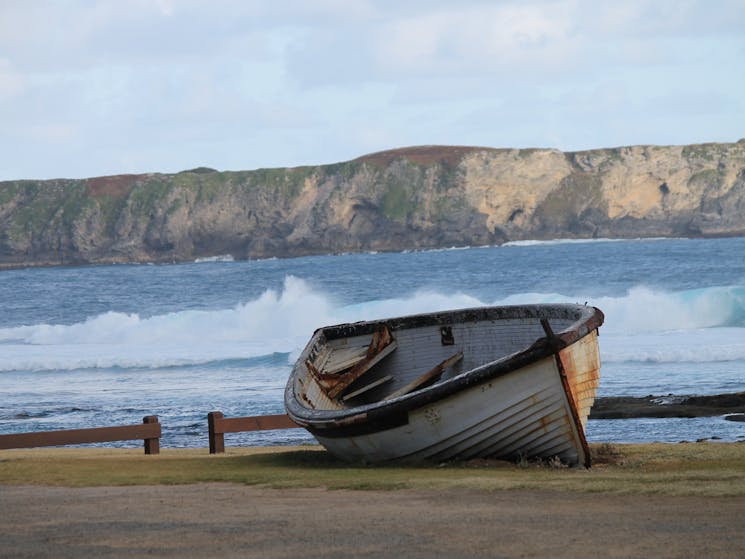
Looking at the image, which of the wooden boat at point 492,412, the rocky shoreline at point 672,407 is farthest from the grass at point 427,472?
the rocky shoreline at point 672,407

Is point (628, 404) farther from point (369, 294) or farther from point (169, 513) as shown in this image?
point (369, 294)

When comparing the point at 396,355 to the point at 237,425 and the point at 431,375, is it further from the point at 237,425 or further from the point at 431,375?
the point at 237,425

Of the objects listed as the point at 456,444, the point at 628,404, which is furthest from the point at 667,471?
the point at 628,404

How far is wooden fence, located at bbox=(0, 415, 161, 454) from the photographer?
14.0 meters

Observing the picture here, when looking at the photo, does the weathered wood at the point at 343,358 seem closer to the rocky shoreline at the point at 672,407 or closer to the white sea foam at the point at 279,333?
the rocky shoreline at the point at 672,407

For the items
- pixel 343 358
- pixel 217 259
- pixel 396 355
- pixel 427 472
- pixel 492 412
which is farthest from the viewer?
pixel 217 259

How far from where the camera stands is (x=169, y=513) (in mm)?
8961

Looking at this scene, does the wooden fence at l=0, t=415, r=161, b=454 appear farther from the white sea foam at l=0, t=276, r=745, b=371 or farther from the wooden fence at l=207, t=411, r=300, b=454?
the white sea foam at l=0, t=276, r=745, b=371

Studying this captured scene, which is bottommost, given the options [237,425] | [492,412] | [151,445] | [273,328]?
[273,328]

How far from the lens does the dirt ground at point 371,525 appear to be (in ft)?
23.9

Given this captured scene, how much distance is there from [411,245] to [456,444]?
137869mm

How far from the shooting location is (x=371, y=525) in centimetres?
816

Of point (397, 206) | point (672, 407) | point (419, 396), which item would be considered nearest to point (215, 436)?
point (419, 396)

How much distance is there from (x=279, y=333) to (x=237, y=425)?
32858mm
